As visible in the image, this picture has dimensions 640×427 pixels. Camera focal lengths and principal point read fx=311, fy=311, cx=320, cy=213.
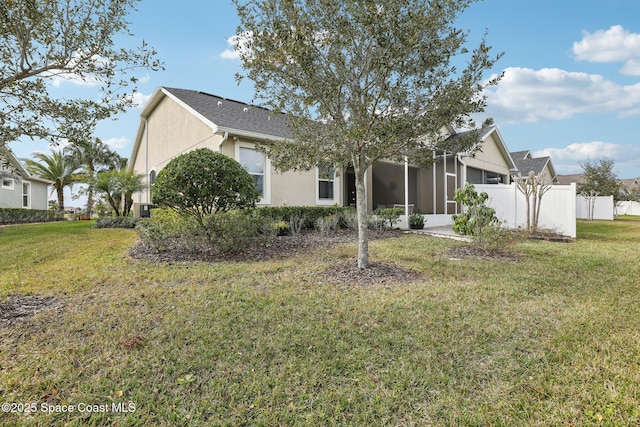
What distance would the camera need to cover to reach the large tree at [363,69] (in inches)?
182

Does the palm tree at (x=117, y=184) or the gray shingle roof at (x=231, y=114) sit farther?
the palm tree at (x=117, y=184)

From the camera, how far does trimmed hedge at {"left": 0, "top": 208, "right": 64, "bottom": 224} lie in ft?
57.5

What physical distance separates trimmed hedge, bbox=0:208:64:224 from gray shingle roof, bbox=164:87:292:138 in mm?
12332

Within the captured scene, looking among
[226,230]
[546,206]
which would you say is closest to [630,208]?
[546,206]

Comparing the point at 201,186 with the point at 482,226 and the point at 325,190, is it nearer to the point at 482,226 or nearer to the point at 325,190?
the point at 482,226

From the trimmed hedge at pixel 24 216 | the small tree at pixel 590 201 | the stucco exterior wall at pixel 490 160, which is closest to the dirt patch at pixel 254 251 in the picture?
the stucco exterior wall at pixel 490 160

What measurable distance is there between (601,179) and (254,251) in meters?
30.9

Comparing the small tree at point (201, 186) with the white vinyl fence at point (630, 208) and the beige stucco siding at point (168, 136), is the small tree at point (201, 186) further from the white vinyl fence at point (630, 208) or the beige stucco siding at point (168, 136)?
the white vinyl fence at point (630, 208)

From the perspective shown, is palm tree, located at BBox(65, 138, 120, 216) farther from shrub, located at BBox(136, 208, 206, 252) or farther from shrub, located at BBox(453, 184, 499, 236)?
shrub, located at BBox(453, 184, 499, 236)

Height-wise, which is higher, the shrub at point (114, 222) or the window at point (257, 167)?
the window at point (257, 167)

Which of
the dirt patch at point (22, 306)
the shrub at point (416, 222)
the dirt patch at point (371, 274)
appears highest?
the shrub at point (416, 222)

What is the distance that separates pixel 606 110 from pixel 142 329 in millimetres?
20516

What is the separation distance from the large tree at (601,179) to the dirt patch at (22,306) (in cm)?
3323

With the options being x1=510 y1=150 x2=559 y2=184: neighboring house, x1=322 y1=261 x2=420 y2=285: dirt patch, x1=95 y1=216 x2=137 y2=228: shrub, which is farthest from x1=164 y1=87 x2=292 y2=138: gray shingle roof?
x1=510 y1=150 x2=559 y2=184: neighboring house
